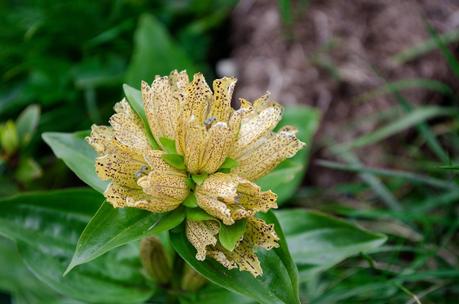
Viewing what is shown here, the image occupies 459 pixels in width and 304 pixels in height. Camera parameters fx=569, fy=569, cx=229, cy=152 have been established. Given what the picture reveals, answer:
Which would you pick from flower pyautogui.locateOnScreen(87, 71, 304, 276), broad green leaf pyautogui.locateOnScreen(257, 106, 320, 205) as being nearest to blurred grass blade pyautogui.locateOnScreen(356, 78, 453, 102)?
broad green leaf pyautogui.locateOnScreen(257, 106, 320, 205)

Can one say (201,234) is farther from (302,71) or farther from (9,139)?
(302,71)

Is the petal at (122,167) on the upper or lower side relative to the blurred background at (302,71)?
upper

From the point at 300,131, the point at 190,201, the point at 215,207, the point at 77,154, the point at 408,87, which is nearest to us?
the point at 215,207

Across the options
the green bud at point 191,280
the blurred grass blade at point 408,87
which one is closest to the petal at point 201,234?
the green bud at point 191,280

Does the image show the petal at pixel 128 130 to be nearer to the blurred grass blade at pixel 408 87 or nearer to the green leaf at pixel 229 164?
the green leaf at pixel 229 164

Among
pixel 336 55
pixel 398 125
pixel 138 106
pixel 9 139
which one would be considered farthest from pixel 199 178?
pixel 336 55

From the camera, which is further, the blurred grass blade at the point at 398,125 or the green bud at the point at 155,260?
the blurred grass blade at the point at 398,125

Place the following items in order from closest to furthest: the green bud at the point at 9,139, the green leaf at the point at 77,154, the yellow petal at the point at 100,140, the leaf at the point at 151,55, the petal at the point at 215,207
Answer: the petal at the point at 215,207 → the yellow petal at the point at 100,140 → the green leaf at the point at 77,154 → the green bud at the point at 9,139 → the leaf at the point at 151,55
